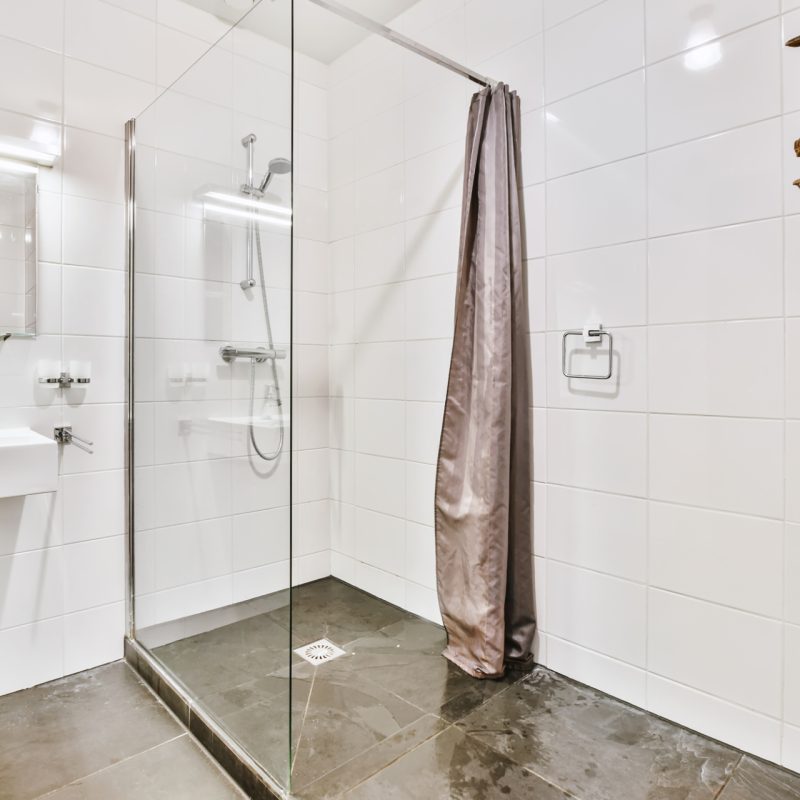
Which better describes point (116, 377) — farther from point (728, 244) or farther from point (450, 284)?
point (728, 244)

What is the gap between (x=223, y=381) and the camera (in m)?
1.54

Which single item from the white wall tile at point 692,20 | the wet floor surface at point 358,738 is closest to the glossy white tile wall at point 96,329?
the wet floor surface at point 358,738

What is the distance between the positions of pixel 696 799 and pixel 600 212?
158 cm

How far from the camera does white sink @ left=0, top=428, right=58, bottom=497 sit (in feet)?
5.39

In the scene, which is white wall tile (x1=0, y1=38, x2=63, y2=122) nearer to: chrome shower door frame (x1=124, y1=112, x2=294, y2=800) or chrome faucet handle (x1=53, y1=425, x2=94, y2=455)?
chrome shower door frame (x1=124, y1=112, x2=294, y2=800)

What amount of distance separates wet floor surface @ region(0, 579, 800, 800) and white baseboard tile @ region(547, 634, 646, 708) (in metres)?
0.04

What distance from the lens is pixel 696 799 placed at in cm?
134

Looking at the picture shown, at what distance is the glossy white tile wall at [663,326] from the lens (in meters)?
1.46

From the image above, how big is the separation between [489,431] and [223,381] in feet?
2.81

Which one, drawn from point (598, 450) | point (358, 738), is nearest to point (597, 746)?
point (358, 738)

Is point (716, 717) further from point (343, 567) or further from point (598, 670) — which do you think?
point (343, 567)

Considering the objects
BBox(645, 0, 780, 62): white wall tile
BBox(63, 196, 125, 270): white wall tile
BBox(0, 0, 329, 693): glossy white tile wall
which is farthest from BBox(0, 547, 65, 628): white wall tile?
BBox(645, 0, 780, 62): white wall tile

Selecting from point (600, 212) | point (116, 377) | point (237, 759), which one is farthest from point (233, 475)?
point (600, 212)

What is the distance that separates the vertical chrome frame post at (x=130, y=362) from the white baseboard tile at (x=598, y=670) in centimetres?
152
